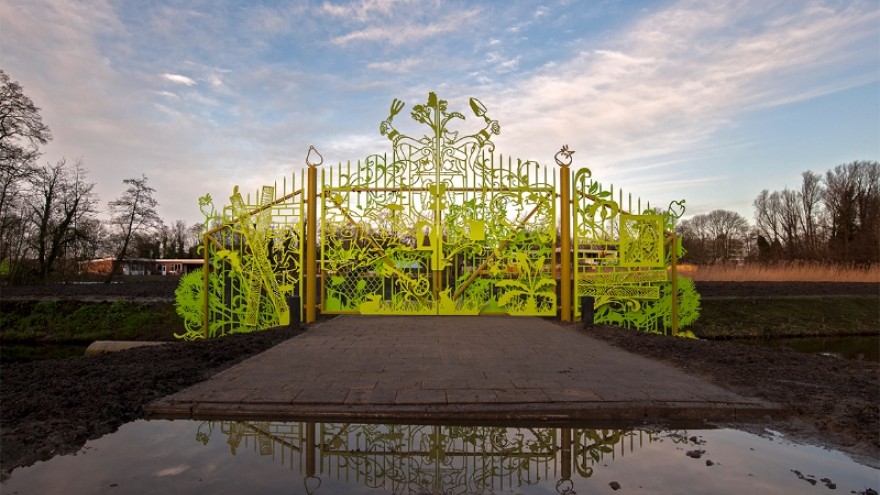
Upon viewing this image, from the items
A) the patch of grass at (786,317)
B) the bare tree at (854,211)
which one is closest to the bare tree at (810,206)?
the bare tree at (854,211)

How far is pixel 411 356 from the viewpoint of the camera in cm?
687

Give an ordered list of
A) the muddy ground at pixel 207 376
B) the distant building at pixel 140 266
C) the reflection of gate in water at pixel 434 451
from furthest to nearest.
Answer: the distant building at pixel 140 266
the muddy ground at pixel 207 376
the reflection of gate in water at pixel 434 451

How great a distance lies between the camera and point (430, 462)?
359 cm

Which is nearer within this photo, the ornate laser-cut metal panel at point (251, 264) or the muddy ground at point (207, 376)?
the muddy ground at point (207, 376)

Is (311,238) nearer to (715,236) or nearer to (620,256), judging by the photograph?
(620,256)

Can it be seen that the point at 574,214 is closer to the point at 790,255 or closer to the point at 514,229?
the point at 514,229

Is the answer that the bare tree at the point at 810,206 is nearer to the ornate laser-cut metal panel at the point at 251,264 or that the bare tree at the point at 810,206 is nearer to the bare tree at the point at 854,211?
the bare tree at the point at 854,211

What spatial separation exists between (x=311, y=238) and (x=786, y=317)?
1582cm

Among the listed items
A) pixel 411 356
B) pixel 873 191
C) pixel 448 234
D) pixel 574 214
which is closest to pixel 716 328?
pixel 574 214

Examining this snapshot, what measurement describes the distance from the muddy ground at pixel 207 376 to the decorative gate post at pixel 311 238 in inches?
96.2

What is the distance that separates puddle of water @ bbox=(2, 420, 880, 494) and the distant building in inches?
822

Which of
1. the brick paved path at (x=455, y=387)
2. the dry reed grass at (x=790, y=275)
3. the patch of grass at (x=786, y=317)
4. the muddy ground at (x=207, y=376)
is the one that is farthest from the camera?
the dry reed grass at (x=790, y=275)

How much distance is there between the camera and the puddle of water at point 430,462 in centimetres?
319

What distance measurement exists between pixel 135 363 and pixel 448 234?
6.50 m
